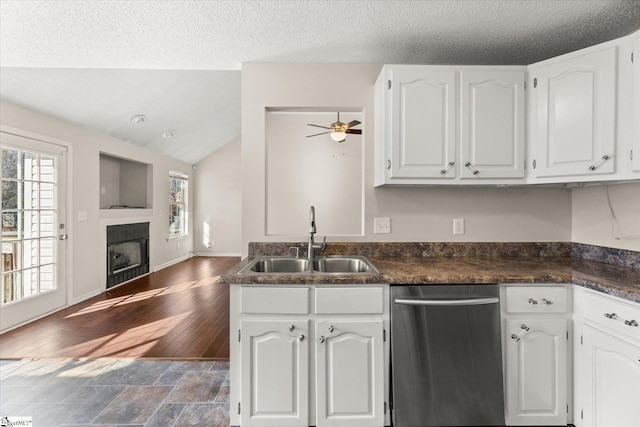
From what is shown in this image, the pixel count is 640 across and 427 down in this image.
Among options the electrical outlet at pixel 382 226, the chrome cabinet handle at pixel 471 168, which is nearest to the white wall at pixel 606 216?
the chrome cabinet handle at pixel 471 168

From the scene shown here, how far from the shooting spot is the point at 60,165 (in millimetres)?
3584

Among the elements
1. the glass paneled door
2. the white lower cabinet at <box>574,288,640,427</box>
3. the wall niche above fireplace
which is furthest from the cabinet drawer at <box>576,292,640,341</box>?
the wall niche above fireplace

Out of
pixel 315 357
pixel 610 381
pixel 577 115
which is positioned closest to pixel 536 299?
pixel 610 381

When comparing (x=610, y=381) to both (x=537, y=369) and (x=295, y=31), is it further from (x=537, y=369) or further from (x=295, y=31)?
(x=295, y=31)

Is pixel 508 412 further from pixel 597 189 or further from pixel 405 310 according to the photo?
pixel 597 189

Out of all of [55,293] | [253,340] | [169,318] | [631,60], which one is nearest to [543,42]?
[631,60]

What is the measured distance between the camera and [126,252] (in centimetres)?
497

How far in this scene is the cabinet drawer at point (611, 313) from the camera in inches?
51.0

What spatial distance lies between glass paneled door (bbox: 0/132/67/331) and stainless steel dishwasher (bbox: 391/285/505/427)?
3739 mm

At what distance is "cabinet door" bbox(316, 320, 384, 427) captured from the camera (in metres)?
1.56

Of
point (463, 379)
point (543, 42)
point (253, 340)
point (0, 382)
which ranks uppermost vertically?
point (543, 42)

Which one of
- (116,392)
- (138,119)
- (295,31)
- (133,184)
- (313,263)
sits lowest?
(116,392)

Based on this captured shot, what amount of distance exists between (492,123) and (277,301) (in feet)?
5.49

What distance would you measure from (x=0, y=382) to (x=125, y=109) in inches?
120
